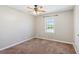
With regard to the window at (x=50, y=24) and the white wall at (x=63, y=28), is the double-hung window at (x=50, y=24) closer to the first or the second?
the window at (x=50, y=24)

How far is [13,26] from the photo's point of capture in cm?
370

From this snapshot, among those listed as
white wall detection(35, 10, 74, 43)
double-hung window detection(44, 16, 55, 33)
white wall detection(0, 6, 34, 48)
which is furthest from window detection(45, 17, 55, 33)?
white wall detection(0, 6, 34, 48)

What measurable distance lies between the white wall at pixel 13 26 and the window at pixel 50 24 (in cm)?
136

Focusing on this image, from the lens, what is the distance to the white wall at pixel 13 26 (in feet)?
10.4

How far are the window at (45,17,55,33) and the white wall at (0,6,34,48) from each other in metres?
1.36

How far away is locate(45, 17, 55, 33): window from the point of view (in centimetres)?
502

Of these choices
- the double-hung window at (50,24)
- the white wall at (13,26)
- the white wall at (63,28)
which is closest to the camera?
the white wall at (13,26)

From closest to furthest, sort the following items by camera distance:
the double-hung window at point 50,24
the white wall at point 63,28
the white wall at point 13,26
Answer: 1. the white wall at point 13,26
2. the white wall at point 63,28
3. the double-hung window at point 50,24

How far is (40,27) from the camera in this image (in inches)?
221

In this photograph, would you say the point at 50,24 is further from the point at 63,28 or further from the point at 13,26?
the point at 13,26

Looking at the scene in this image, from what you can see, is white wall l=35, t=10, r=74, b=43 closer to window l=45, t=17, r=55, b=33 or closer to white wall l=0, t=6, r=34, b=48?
window l=45, t=17, r=55, b=33

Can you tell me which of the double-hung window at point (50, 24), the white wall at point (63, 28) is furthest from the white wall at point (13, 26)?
the white wall at point (63, 28)

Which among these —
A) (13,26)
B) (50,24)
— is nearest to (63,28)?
(50,24)

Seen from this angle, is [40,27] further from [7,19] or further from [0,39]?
[0,39]
